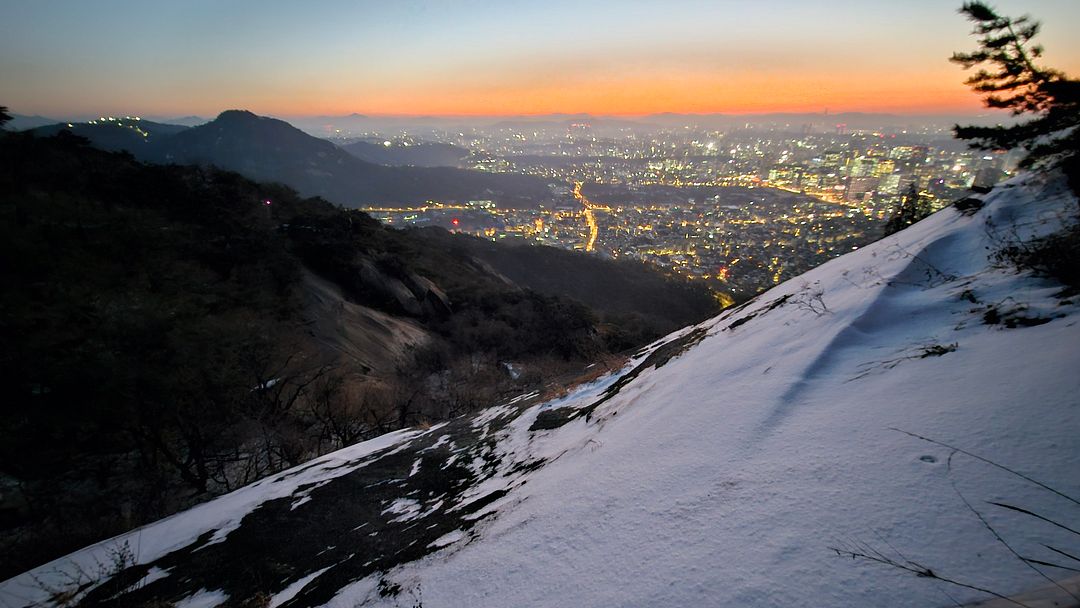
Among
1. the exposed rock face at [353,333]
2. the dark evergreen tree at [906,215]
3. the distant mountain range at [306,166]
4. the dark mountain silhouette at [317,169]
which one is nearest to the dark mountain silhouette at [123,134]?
the distant mountain range at [306,166]

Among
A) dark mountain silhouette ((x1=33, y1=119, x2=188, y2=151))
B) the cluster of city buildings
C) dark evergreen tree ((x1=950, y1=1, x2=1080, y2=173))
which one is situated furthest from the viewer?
dark mountain silhouette ((x1=33, y1=119, x2=188, y2=151))

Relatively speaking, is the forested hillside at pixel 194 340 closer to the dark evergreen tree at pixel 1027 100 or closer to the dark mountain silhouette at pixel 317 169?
the dark evergreen tree at pixel 1027 100

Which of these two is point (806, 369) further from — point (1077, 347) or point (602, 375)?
point (602, 375)

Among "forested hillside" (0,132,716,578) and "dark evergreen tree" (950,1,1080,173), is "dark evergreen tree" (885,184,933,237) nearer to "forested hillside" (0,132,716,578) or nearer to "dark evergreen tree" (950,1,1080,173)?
"dark evergreen tree" (950,1,1080,173)

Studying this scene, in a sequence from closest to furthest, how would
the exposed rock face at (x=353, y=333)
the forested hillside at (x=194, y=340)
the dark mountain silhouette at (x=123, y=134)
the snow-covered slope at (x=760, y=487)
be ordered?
the snow-covered slope at (x=760, y=487) < the forested hillside at (x=194, y=340) < the exposed rock face at (x=353, y=333) < the dark mountain silhouette at (x=123, y=134)

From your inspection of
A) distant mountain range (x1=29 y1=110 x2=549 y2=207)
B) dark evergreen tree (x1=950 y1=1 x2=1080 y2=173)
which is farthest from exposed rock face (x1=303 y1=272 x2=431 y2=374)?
distant mountain range (x1=29 y1=110 x2=549 y2=207)

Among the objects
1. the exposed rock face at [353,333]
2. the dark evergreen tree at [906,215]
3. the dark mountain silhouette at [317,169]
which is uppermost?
the dark mountain silhouette at [317,169]

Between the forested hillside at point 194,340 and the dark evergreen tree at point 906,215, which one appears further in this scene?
the dark evergreen tree at point 906,215

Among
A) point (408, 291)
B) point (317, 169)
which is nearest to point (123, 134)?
point (317, 169)
